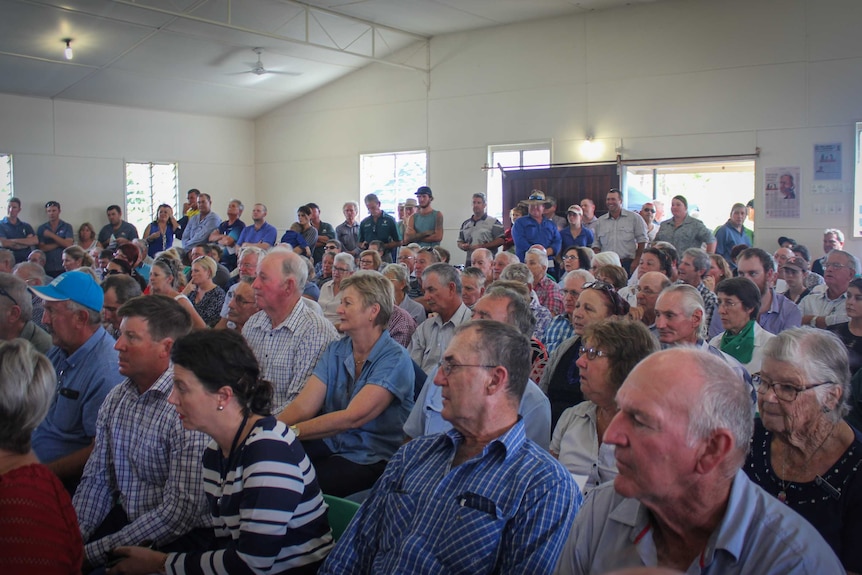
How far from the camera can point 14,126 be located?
12.8 metres

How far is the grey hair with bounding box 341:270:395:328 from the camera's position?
10.9 ft

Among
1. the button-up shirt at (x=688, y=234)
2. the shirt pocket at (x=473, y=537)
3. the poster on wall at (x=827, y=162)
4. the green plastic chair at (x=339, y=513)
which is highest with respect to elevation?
the poster on wall at (x=827, y=162)

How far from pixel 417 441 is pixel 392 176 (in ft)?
40.5

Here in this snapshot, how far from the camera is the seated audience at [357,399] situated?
10.00 ft

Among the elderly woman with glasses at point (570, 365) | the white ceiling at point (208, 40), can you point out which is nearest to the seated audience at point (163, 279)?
the elderly woman with glasses at point (570, 365)

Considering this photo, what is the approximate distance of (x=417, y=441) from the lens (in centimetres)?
217

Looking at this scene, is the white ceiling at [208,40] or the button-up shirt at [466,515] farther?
the white ceiling at [208,40]

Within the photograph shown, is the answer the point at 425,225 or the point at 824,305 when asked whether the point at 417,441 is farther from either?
the point at 425,225

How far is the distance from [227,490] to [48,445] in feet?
4.41

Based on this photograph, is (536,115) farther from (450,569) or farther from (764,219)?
(450,569)

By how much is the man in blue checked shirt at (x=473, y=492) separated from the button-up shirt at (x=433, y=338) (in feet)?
7.18

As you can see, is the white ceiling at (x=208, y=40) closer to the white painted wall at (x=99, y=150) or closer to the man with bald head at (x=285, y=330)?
the white painted wall at (x=99, y=150)

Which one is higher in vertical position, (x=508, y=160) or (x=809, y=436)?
(x=508, y=160)

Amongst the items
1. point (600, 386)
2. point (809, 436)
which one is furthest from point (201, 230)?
point (809, 436)
